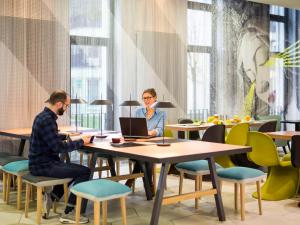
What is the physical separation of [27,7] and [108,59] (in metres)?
1.56

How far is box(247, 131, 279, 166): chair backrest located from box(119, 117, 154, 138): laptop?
46.9 inches

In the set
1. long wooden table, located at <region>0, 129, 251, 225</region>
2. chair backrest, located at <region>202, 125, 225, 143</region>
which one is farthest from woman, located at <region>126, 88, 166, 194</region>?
long wooden table, located at <region>0, 129, 251, 225</region>

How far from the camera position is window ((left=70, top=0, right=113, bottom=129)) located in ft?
21.7

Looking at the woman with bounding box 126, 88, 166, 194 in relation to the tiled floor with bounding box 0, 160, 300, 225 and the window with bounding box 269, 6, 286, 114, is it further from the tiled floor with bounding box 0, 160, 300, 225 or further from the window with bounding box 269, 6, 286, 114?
the window with bounding box 269, 6, 286, 114

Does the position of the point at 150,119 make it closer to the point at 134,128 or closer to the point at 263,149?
the point at 134,128

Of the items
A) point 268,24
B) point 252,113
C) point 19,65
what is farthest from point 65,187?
point 268,24

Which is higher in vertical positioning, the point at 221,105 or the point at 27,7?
the point at 27,7

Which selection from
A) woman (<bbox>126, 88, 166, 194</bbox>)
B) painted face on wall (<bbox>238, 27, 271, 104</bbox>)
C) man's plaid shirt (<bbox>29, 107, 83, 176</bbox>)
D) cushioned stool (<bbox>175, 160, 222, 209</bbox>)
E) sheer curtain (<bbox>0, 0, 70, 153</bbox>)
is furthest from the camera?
painted face on wall (<bbox>238, 27, 271, 104</bbox>)

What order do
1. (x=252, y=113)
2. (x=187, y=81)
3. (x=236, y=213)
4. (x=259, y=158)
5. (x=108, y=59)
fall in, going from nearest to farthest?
(x=236, y=213) → (x=259, y=158) → (x=108, y=59) → (x=187, y=81) → (x=252, y=113)

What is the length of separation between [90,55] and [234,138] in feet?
8.62

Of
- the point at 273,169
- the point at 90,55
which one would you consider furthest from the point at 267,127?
the point at 90,55

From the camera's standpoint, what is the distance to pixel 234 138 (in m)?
5.62

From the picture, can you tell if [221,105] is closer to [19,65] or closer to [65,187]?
[19,65]

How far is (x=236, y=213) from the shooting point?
4.18m
